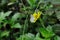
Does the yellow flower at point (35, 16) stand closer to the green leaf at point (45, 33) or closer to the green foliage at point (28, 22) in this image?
the green foliage at point (28, 22)

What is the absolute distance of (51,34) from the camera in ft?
4.40

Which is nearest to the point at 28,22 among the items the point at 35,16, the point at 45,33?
the point at 35,16

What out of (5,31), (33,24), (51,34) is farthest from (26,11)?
(51,34)

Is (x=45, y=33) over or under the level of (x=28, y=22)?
under

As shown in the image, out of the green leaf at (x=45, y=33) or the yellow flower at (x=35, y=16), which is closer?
the green leaf at (x=45, y=33)

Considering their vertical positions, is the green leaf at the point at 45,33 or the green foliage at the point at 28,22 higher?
the green foliage at the point at 28,22

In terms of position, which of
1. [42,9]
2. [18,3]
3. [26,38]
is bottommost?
[26,38]

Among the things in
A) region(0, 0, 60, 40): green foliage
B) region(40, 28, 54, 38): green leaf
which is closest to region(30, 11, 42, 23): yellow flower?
region(0, 0, 60, 40): green foliage

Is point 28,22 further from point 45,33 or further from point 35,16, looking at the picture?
point 45,33

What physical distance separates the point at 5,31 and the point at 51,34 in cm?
39

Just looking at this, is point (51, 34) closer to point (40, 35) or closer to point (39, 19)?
point (40, 35)

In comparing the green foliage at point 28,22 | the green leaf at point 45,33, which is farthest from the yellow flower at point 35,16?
the green leaf at point 45,33

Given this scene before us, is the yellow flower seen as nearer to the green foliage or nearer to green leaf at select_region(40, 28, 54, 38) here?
the green foliage

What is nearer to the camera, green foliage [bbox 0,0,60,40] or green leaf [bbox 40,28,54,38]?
green leaf [bbox 40,28,54,38]
